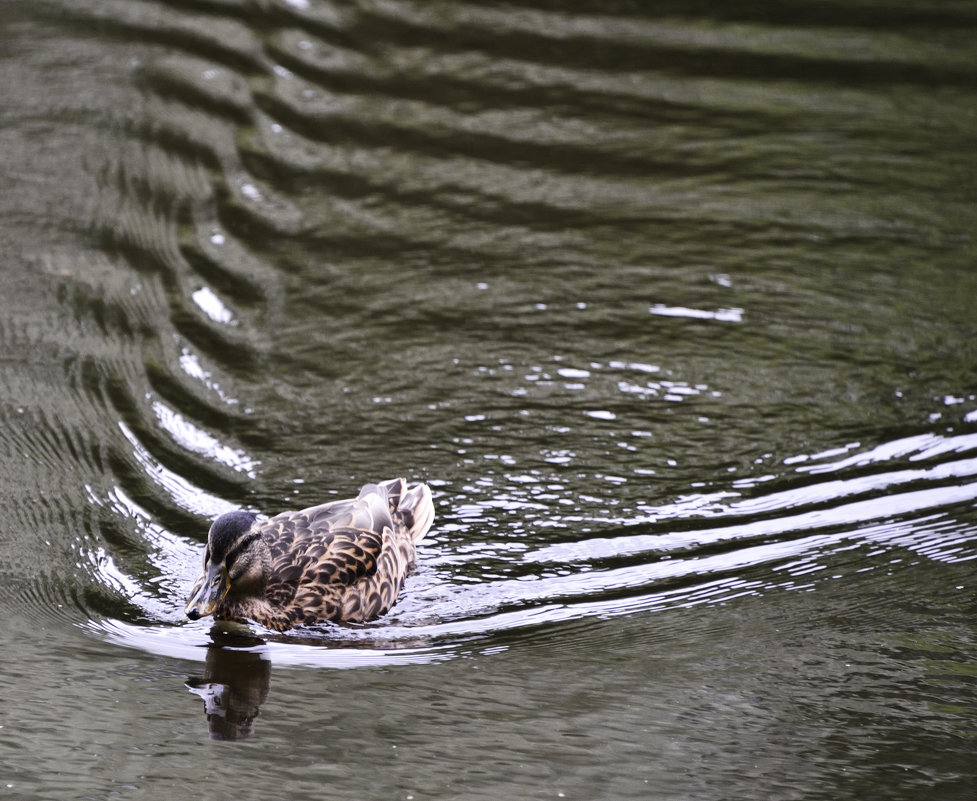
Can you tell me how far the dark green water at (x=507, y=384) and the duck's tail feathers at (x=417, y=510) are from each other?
5.1 inches

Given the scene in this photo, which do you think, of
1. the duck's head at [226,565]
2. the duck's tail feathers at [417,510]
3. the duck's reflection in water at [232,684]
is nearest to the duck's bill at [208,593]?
the duck's head at [226,565]

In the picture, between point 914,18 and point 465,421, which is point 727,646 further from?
point 914,18

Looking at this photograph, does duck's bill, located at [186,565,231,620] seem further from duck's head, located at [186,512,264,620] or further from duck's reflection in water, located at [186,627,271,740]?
duck's reflection in water, located at [186,627,271,740]

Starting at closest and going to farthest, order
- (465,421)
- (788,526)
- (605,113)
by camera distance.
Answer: (788,526)
(465,421)
(605,113)

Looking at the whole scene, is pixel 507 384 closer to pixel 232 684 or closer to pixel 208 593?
pixel 208 593

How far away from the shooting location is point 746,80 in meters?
10.5

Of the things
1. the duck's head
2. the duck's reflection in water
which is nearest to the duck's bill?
the duck's head

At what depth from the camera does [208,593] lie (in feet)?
16.5

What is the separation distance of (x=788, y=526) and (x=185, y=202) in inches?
189

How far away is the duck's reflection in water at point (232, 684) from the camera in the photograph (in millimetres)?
4598

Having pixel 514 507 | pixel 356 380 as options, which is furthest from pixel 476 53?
pixel 514 507

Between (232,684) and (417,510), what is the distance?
1.17m

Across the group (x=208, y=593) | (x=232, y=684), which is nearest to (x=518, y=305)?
(x=208, y=593)

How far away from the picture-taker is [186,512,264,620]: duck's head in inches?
197
